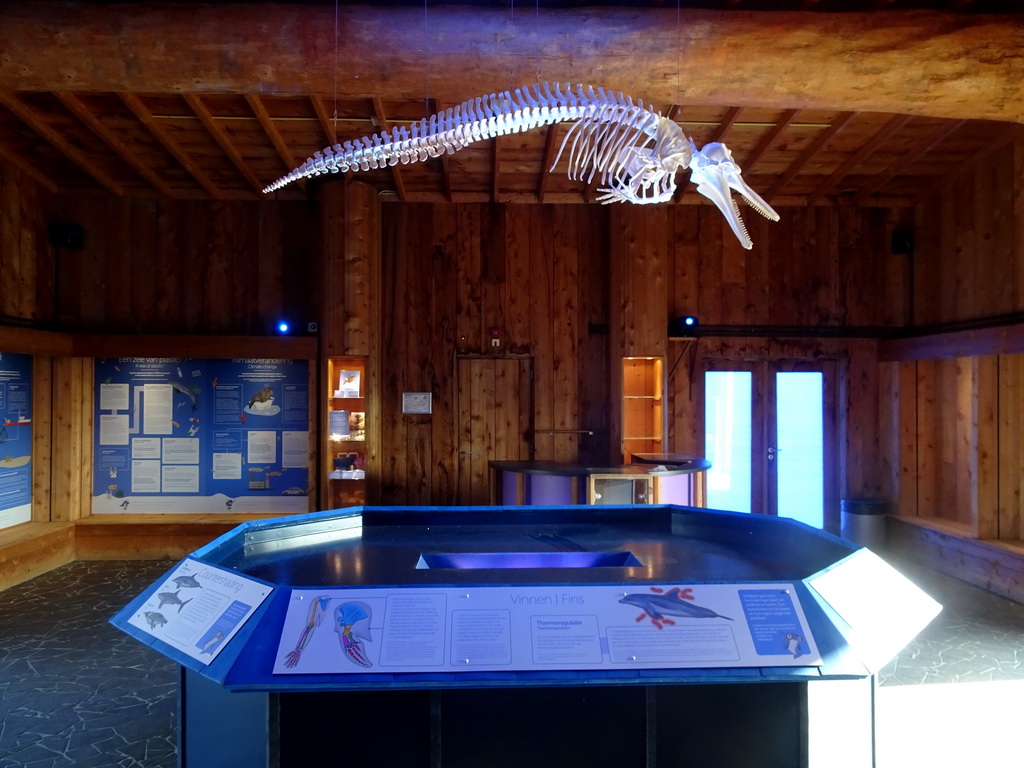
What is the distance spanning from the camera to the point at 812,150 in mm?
7020

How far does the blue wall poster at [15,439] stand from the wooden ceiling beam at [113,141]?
239 cm

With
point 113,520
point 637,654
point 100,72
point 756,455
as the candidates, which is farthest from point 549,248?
point 637,654

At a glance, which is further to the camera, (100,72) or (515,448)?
(515,448)

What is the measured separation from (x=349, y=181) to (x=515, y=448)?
3.86 metres

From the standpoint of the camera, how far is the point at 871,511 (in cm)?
781

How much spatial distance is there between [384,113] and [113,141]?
9.36ft

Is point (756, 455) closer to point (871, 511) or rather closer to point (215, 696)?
point (871, 511)

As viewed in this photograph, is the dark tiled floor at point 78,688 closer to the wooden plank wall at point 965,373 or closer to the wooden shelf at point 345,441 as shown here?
the wooden shelf at point 345,441

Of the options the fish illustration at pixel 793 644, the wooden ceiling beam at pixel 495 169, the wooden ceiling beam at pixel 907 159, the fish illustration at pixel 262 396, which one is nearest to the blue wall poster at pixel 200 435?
the fish illustration at pixel 262 396

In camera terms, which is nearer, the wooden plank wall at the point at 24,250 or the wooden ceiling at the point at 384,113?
the wooden ceiling at the point at 384,113

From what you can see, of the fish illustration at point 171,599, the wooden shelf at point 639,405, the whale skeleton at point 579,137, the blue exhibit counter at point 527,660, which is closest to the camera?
the blue exhibit counter at point 527,660

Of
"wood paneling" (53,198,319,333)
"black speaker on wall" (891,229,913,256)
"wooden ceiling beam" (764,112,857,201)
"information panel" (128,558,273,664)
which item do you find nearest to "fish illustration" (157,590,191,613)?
"information panel" (128,558,273,664)

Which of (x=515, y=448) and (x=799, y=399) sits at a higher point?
(x=799, y=399)

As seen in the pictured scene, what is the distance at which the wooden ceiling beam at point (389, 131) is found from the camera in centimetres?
602
